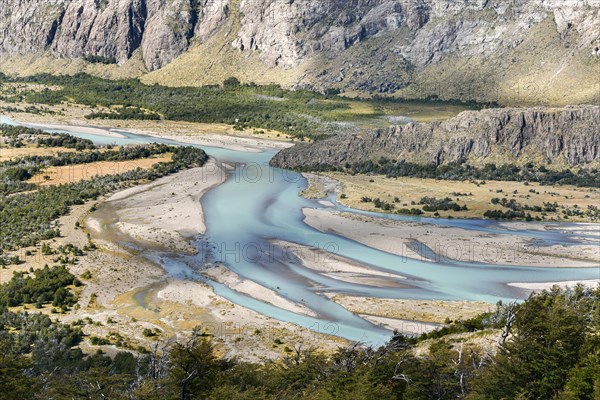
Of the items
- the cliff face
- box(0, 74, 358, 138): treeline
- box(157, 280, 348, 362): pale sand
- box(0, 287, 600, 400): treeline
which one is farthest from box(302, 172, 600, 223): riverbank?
box(0, 287, 600, 400): treeline

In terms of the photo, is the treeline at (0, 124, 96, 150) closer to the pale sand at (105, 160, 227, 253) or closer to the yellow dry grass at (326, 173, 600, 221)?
the pale sand at (105, 160, 227, 253)

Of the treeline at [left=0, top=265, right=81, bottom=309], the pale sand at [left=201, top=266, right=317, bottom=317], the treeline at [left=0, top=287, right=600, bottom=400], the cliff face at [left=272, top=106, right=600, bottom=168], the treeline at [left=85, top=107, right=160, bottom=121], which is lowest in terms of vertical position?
the treeline at [left=0, top=265, right=81, bottom=309]

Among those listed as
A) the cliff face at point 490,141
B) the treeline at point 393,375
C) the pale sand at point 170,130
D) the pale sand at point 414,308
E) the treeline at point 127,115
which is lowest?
the pale sand at point 414,308

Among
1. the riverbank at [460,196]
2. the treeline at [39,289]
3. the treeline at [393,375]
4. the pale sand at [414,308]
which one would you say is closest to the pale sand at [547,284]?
the pale sand at [414,308]

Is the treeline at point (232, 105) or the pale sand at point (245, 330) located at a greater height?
the treeline at point (232, 105)

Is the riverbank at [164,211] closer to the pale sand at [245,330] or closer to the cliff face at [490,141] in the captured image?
the pale sand at [245,330]
